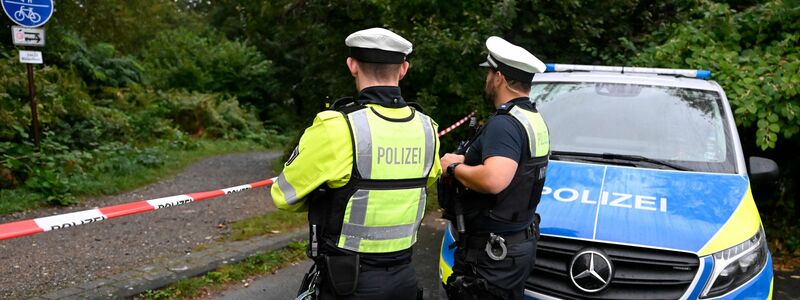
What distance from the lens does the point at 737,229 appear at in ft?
10.6

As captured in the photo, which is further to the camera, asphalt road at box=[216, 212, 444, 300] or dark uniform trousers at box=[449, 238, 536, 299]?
asphalt road at box=[216, 212, 444, 300]

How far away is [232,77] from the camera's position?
2269cm

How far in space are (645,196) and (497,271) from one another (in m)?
1.24

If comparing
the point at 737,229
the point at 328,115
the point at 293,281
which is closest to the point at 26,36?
the point at 293,281

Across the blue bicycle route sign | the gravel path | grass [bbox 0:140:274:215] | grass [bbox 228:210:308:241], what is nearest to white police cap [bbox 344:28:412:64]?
the gravel path

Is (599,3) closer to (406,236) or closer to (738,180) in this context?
(738,180)

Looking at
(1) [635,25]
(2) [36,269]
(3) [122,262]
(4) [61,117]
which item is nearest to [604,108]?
(3) [122,262]

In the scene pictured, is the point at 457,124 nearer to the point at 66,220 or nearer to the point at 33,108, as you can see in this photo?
the point at 66,220

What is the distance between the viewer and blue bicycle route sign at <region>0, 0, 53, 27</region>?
748 cm

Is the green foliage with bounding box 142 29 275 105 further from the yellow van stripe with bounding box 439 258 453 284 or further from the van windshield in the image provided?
the yellow van stripe with bounding box 439 258 453 284

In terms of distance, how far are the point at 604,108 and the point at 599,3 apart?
462 cm

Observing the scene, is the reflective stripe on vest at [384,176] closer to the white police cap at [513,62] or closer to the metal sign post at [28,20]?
the white police cap at [513,62]

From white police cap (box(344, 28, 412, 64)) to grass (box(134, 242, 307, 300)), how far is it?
294cm

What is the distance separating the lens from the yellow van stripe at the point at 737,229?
3105 mm
